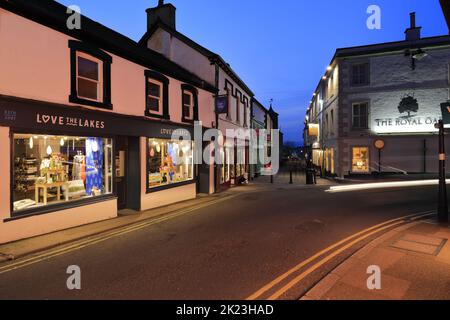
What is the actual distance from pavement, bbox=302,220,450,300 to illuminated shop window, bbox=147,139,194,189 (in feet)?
27.7

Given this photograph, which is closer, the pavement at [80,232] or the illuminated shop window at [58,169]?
the pavement at [80,232]

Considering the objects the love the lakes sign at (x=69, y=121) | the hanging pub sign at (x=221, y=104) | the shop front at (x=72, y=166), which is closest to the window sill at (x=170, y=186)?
the shop front at (x=72, y=166)

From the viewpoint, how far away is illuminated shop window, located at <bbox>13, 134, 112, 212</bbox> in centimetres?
780

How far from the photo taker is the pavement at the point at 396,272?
4520 millimetres

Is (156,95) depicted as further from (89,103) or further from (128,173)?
(89,103)

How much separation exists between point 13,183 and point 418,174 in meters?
24.9

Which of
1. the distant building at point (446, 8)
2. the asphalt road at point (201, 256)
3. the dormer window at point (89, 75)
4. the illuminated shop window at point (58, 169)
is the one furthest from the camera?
the dormer window at point (89, 75)

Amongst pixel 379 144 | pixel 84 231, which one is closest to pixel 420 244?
pixel 84 231

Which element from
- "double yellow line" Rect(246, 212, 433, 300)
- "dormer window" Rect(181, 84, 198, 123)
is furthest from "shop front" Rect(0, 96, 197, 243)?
"double yellow line" Rect(246, 212, 433, 300)

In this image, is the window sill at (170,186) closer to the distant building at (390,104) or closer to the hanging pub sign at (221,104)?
the hanging pub sign at (221,104)

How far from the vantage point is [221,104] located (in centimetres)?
1678

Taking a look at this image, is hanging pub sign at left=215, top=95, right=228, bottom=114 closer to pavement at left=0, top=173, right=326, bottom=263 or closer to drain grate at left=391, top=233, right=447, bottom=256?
pavement at left=0, top=173, right=326, bottom=263

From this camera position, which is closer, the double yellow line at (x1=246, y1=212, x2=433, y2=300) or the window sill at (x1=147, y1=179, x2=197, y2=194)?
the double yellow line at (x1=246, y1=212, x2=433, y2=300)

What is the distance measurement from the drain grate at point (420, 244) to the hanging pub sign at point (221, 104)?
37.3 ft
